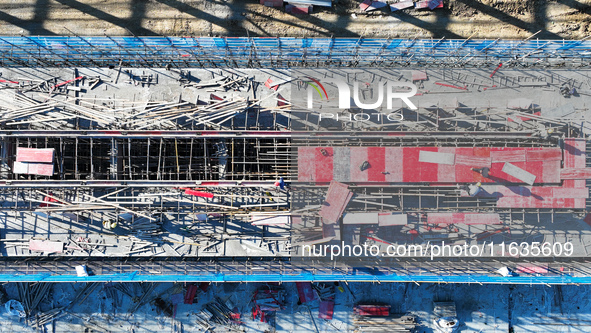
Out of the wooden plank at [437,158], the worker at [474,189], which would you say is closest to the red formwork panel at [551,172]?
the worker at [474,189]

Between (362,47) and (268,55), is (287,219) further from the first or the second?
(362,47)

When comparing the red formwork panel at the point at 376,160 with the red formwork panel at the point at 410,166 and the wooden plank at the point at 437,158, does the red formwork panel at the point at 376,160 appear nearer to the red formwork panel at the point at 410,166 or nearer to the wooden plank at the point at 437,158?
the red formwork panel at the point at 410,166

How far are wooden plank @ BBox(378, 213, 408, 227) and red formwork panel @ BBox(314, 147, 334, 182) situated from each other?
10.2ft

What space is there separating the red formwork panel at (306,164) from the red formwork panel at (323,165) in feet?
0.43

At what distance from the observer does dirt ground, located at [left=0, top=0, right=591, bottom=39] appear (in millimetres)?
19578

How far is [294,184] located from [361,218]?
11.5 ft

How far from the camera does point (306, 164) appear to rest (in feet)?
49.2

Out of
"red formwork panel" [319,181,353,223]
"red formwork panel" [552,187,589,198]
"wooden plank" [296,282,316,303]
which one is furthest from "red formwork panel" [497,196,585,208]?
"wooden plank" [296,282,316,303]

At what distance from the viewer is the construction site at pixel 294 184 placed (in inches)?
601

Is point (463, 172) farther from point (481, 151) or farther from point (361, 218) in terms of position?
point (361, 218)

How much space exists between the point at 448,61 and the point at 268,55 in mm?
9752

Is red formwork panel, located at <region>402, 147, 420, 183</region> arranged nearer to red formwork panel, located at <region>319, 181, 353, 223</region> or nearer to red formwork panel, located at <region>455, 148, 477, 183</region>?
red formwork panel, located at <region>455, 148, 477, 183</region>

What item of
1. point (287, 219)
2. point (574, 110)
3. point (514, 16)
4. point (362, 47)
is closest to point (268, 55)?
point (362, 47)

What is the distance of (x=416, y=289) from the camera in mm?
18250
